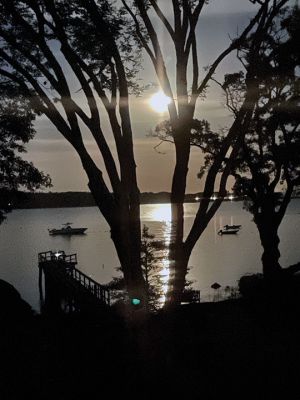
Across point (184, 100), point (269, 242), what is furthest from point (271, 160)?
point (184, 100)

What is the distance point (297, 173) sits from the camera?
26.2 metres

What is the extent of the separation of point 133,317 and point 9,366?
263 centimetres

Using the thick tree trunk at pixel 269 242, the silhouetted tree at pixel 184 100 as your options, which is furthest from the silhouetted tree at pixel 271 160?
the silhouetted tree at pixel 184 100

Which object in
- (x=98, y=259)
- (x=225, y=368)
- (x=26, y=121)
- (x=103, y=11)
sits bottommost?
(x=98, y=259)

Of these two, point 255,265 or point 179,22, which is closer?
point 179,22

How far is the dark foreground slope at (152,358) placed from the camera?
8094mm

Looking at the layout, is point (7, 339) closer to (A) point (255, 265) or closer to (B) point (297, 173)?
(B) point (297, 173)

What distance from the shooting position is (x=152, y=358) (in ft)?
30.3

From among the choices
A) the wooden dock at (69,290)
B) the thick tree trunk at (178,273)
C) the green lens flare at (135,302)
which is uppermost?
the thick tree trunk at (178,273)

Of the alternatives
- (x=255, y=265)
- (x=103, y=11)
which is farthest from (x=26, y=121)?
(x=255, y=265)

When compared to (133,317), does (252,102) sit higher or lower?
higher

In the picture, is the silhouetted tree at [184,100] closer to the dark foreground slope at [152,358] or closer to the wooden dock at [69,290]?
the dark foreground slope at [152,358]

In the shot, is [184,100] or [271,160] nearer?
[184,100]

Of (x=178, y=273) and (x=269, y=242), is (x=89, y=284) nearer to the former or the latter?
(x=269, y=242)
